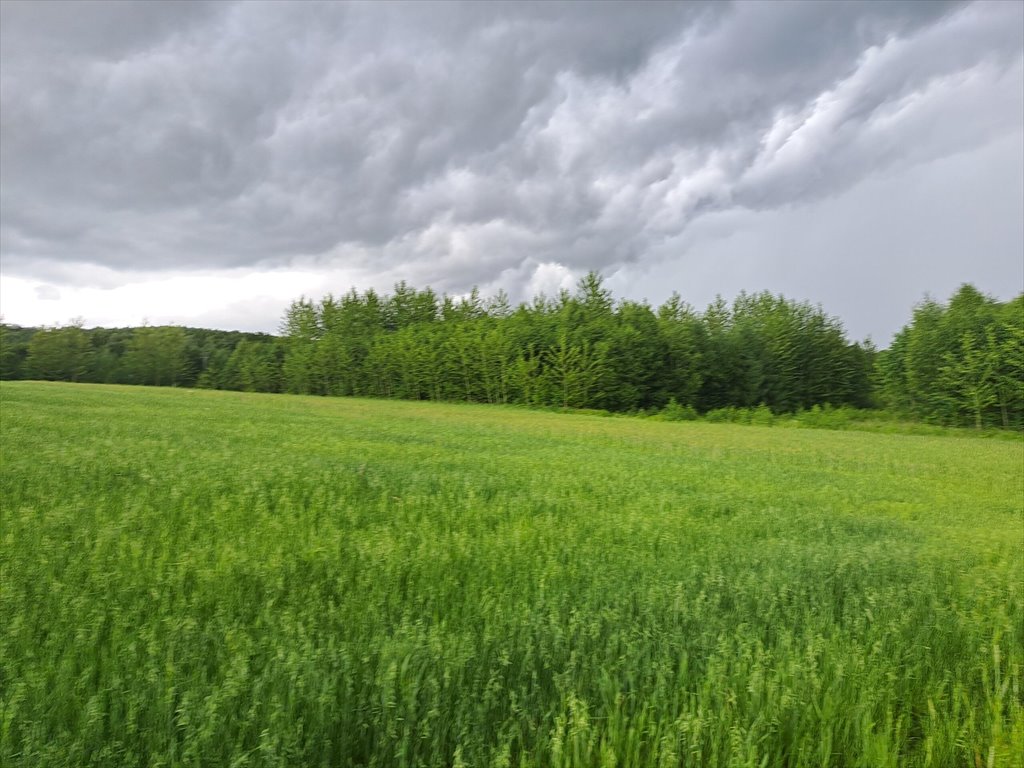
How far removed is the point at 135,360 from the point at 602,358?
78.4 m

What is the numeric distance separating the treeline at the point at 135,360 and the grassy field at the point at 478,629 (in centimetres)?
8472

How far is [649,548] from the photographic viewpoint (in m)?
5.62

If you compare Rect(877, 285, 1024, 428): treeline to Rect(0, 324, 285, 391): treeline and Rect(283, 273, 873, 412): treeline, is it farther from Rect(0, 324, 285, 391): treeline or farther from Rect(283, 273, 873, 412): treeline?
Rect(0, 324, 285, 391): treeline

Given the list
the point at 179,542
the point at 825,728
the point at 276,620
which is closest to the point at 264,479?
the point at 179,542

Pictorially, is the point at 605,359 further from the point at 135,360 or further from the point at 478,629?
the point at 135,360

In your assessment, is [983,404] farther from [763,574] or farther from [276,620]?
[276,620]

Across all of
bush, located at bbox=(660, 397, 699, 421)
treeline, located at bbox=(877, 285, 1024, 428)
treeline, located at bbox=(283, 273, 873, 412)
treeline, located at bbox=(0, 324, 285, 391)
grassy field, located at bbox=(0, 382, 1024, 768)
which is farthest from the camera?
treeline, located at bbox=(0, 324, 285, 391)

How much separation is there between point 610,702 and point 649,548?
9.76 feet

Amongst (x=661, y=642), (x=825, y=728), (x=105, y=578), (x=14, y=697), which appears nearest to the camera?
(x=14, y=697)

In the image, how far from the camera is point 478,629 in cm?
354

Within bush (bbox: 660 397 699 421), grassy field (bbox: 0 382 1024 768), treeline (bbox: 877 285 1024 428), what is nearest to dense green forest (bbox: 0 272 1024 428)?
treeline (bbox: 877 285 1024 428)

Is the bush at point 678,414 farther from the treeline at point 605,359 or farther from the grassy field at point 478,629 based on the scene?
the grassy field at point 478,629

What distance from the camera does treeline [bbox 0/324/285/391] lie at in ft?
283

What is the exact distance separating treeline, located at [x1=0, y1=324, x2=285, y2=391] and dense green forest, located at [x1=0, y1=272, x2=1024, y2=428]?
0.22 metres
